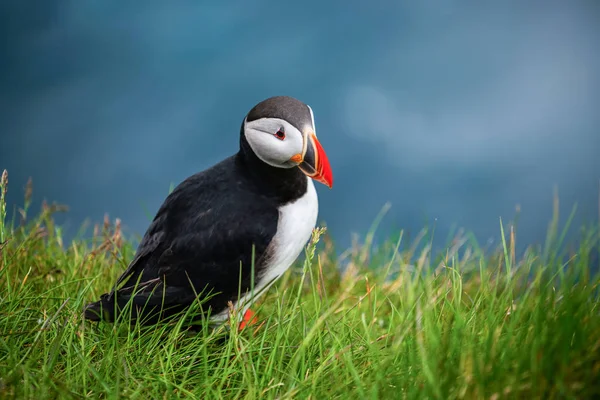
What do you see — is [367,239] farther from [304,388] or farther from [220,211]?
[304,388]

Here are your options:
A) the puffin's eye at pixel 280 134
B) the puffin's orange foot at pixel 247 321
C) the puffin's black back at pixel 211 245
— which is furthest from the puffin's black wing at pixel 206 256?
the puffin's eye at pixel 280 134

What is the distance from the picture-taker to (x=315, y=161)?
231cm

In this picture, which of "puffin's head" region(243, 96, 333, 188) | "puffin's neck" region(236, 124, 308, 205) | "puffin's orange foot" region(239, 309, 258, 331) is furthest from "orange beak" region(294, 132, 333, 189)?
"puffin's orange foot" region(239, 309, 258, 331)

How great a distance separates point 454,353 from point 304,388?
1.76 ft

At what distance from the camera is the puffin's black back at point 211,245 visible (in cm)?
248

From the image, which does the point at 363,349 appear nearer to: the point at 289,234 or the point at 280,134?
the point at 289,234

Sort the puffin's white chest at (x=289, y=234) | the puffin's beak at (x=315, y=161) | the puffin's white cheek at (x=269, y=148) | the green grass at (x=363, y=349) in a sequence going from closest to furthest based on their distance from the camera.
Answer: the green grass at (x=363, y=349) < the puffin's beak at (x=315, y=161) < the puffin's white cheek at (x=269, y=148) < the puffin's white chest at (x=289, y=234)

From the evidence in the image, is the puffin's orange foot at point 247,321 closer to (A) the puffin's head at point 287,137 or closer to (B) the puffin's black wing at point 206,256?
(B) the puffin's black wing at point 206,256

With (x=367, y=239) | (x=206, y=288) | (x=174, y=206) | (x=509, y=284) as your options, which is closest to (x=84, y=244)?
(x=174, y=206)

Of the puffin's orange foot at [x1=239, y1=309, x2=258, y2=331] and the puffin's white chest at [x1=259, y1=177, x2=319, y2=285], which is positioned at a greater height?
the puffin's white chest at [x1=259, y1=177, x2=319, y2=285]

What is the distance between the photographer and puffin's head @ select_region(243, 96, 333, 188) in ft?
7.68

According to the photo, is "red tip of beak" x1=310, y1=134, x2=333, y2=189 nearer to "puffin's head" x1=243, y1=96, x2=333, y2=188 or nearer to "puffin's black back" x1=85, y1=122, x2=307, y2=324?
"puffin's head" x1=243, y1=96, x2=333, y2=188

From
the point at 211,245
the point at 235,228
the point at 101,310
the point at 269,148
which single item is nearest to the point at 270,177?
the point at 269,148

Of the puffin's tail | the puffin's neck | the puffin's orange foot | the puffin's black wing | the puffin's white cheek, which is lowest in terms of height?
the puffin's orange foot
